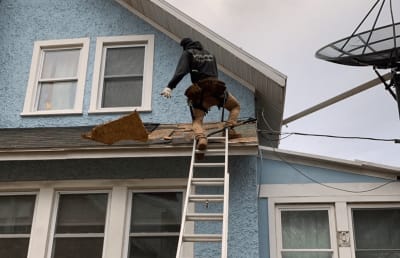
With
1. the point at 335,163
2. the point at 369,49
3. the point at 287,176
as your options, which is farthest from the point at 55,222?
the point at 369,49

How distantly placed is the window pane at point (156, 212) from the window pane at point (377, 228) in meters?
2.30

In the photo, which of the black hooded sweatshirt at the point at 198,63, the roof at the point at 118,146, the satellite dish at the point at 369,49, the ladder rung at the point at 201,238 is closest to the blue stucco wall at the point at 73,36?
the roof at the point at 118,146

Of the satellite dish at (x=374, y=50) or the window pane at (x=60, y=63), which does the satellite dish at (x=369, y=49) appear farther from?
the window pane at (x=60, y=63)

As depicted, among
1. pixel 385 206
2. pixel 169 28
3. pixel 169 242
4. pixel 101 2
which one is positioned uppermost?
pixel 101 2

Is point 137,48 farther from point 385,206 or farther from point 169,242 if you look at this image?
point 385,206

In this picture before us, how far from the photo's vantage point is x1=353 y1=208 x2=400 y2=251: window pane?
21.0ft

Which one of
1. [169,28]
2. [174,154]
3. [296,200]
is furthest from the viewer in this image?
[169,28]

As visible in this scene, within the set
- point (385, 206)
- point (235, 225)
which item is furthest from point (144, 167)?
point (385, 206)

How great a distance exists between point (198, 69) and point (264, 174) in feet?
5.55

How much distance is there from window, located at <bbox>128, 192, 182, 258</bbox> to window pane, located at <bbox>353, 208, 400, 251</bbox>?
2.30 m

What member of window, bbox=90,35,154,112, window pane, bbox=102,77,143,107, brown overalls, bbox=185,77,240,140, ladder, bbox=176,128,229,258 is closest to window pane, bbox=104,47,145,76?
window, bbox=90,35,154,112

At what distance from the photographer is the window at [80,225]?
21.2ft

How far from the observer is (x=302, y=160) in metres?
6.78

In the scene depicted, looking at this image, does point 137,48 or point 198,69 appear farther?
point 137,48
